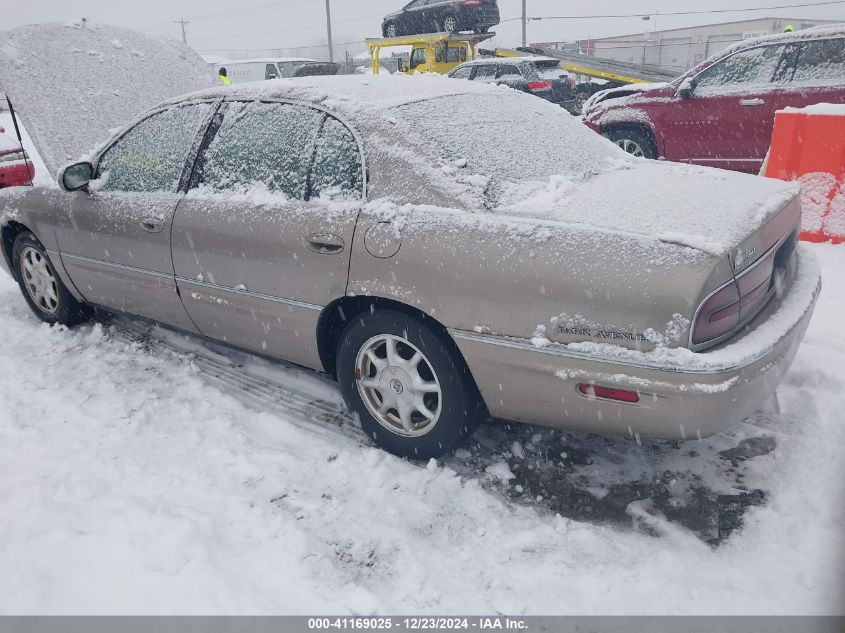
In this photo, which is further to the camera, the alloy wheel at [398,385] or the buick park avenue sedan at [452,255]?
the alloy wheel at [398,385]

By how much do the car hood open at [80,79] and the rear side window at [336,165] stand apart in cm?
235

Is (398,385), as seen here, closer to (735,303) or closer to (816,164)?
(735,303)

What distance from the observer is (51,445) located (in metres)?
3.01

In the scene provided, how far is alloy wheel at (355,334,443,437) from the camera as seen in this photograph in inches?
109

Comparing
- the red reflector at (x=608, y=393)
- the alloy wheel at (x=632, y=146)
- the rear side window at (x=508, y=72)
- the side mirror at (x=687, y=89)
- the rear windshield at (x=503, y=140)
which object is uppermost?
the rear side window at (x=508, y=72)

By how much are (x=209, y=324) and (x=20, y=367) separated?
140 centimetres

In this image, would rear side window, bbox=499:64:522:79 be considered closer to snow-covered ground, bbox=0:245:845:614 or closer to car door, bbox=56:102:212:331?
A: car door, bbox=56:102:212:331

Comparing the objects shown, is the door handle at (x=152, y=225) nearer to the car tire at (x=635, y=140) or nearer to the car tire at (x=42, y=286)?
the car tire at (x=42, y=286)

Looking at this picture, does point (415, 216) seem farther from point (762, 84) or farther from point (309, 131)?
point (762, 84)

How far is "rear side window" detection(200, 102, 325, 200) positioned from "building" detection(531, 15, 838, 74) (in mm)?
22296

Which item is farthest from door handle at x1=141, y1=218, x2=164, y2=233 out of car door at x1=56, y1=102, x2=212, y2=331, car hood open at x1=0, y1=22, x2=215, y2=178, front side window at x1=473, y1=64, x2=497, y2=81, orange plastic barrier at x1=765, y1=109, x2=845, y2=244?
front side window at x1=473, y1=64, x2=497, y2=81

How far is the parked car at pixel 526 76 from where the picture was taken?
15.2 meters

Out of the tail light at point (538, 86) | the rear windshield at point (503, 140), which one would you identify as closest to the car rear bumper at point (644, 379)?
the rear windshield at point (503, 140)
